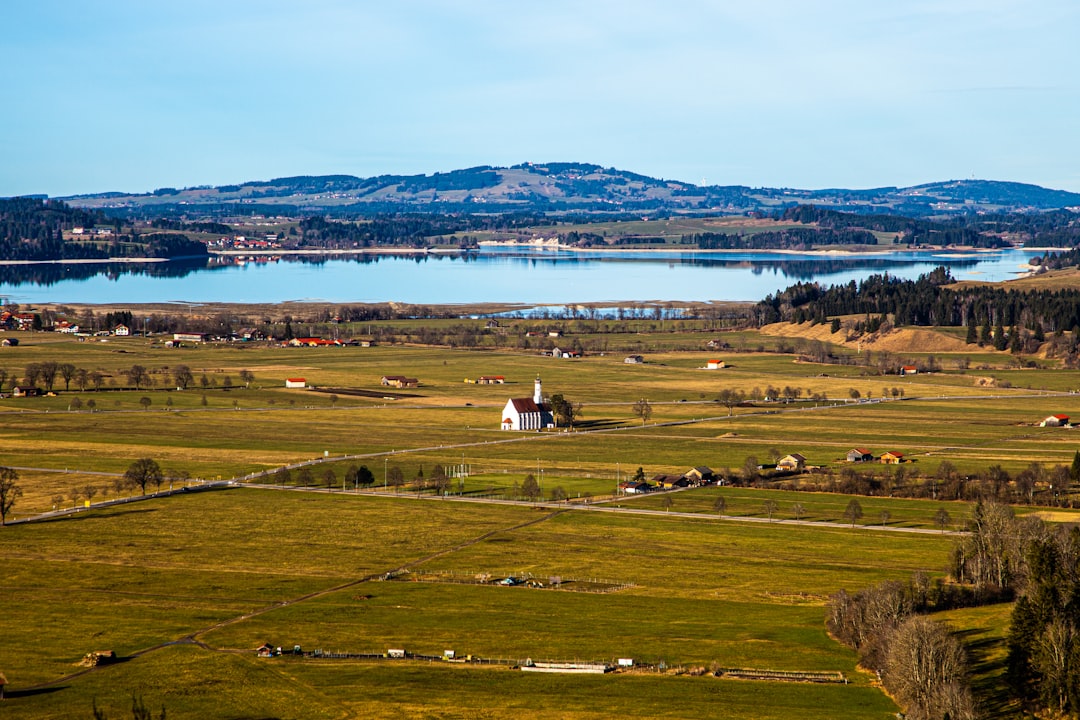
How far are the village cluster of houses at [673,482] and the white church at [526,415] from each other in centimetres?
2202

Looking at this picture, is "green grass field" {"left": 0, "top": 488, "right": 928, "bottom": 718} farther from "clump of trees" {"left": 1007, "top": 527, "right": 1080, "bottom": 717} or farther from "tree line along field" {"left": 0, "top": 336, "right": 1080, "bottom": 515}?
"tree line along field" {"left": 0, "top": 336, "right": 1080, "bottom": 515}

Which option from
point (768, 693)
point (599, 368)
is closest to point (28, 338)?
point (599, 368)

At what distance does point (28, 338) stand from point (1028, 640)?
5547 inches

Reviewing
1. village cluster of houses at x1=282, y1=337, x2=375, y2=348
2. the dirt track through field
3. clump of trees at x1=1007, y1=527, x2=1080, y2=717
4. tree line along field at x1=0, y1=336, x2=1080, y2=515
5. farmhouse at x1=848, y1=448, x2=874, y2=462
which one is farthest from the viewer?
village cluster of houses at x1=282, y1=337, x2=375, y2=348

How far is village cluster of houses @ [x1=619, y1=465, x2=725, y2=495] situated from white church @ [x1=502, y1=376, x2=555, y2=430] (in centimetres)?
2202

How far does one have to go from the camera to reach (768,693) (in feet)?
143

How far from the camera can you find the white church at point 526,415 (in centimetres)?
10106

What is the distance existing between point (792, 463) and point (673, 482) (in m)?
8.95

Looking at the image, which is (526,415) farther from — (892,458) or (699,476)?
(892,458)

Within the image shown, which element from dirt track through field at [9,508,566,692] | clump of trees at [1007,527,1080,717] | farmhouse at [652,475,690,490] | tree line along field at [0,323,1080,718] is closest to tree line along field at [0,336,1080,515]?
tree line along field at [0,323,1080,718]

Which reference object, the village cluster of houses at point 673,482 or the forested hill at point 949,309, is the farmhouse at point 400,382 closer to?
the village cluster of houses at point 673,482

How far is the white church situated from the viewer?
10106 cm

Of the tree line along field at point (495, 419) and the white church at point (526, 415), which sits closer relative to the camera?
the tree line along field at point (495, 419)

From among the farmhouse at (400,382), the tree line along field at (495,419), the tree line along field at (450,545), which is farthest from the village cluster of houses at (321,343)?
the tree line along field at (450,545)
